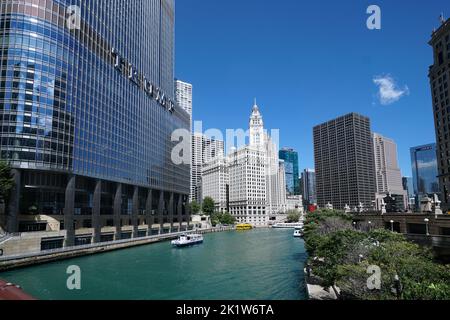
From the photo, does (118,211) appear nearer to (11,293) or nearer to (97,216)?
(97,216)

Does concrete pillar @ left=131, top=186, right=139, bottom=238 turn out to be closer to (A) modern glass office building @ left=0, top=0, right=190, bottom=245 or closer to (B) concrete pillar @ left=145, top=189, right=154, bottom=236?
(A) modern glass office building @ left=0, top=0, right=190, bottom=245

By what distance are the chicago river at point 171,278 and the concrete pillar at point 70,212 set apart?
27.8ft

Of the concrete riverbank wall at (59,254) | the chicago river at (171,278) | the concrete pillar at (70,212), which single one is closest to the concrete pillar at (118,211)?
the concrete riverbank wall at (59,254)

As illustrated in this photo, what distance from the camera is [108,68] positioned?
98.8 m

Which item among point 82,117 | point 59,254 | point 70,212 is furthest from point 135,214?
point 59,254

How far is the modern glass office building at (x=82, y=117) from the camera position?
7194cm

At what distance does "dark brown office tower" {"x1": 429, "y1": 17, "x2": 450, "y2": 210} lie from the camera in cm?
9944

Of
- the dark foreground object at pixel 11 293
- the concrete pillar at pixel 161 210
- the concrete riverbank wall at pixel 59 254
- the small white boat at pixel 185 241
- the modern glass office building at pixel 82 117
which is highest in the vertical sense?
the modern glass office building at pixel 82 117

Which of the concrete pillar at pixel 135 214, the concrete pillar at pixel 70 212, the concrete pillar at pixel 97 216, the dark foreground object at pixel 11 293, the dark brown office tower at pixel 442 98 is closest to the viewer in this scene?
the dark foreground object at pixel 11 293

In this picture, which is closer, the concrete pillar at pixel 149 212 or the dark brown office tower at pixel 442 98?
the dark brown office tower at pixel 442 98

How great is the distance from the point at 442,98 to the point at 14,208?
11933 centimetres

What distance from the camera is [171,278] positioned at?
5006 centimetres

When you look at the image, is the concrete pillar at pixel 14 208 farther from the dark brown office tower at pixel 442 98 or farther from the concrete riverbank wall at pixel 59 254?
the dark brown office tower at pixel 442 98
